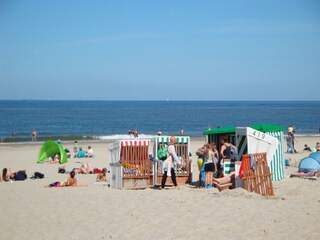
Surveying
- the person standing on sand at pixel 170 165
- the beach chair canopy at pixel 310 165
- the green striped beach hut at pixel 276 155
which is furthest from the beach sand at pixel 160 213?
the beach chair canopy at pixel 310 165

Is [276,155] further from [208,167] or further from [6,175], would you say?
[6,175]

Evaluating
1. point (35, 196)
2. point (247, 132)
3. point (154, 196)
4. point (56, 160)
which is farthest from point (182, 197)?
point (56, 160)

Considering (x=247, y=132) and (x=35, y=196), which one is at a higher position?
(x=247, y=132)

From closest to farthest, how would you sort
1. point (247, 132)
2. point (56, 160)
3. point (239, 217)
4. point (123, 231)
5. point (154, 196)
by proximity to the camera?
1. point (123, 231)
2. point (239, 217)
3. point (154, 196)
4. point (247, 132)
5. point (56, 160)

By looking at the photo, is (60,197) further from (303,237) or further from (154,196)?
(303,237)

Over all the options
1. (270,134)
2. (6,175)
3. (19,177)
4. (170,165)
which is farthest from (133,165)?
(6,175)

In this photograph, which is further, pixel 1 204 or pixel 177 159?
pixel 177 159

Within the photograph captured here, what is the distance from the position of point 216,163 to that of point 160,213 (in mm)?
3976

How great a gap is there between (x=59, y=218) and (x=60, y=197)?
2.37 meters

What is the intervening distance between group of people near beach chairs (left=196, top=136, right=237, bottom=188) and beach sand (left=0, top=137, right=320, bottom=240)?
1.42 feet

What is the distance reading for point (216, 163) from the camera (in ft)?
47.2

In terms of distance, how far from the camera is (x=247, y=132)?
1394cm

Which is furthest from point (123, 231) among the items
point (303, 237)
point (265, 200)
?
point (265, 200)

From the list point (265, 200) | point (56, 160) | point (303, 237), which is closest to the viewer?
point (303, 237)
